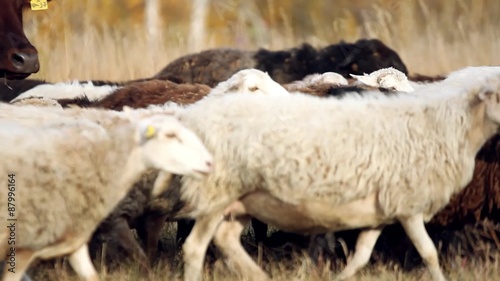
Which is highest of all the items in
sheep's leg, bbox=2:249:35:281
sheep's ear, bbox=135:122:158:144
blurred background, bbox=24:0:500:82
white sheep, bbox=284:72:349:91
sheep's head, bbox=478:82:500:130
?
sheep's ear, bbox=135:122:158:144

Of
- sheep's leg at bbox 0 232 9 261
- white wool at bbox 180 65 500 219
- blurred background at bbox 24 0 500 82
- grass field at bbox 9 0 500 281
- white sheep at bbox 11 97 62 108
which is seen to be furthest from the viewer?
Answer: blurred background at bbox 24 0 500 82

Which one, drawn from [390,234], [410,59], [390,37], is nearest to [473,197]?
[390,234]

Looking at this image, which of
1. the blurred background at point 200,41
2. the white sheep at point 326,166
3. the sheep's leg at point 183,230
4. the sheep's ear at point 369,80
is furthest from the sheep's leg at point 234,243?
the blurred background at point 200,41

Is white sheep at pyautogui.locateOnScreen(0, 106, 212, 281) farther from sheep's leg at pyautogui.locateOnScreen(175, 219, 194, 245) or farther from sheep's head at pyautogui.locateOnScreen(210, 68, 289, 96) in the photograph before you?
sheep's leg at pyautogui.locateOnScreen(175, 219, 194, 245)

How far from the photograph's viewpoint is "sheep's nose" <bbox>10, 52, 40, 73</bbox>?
8.84 metres

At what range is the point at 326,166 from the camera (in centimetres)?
660

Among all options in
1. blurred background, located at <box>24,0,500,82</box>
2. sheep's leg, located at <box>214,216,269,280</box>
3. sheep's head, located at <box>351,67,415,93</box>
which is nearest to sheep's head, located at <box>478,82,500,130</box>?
sheep's leg, located at <box>214,216,269,280</box>

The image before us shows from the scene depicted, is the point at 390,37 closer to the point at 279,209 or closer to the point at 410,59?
the point at 410,59

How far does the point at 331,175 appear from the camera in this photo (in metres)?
6.60

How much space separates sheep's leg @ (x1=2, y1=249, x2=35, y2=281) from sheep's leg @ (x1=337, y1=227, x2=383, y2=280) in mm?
1913

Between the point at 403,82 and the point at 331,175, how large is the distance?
2.49 m

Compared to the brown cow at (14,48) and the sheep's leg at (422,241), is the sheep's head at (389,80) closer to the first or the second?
the sheep's leg at (422,241)

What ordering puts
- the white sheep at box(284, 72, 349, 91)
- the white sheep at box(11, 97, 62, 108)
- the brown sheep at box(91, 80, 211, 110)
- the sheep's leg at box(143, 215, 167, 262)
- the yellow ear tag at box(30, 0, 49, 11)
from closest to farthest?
1. the sheep's leg at box(143, 215, 167, 262)
2. the white sheep at box(11, 97, 62, 108)
3. the brown sheep at box(91, 80, 211, 110)
4. the white sheep at box(284, 72, 349, 91)
5. the yellow ear tag at box(30, 0, 49, 11)

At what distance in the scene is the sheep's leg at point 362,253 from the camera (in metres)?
6.80
